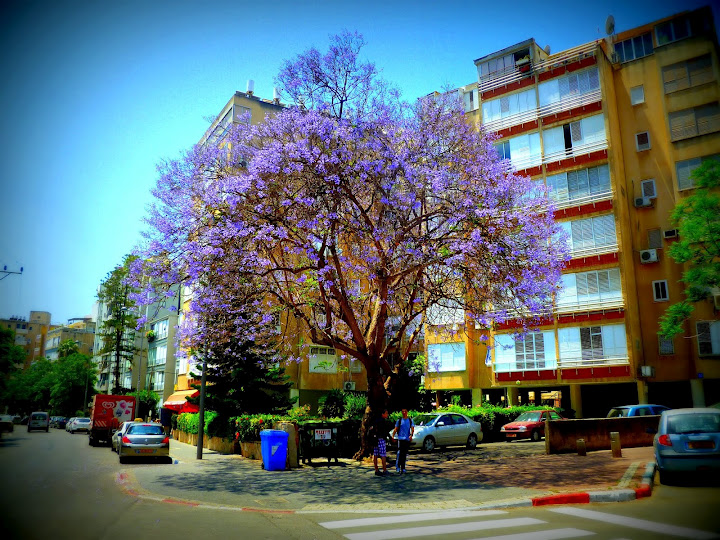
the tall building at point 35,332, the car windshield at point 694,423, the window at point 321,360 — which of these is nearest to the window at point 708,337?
the car windshield at point 694,423

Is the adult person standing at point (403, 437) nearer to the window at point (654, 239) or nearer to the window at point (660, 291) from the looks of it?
the window at point (660, 291)

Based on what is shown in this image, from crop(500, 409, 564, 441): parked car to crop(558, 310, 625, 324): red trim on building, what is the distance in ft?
20.2

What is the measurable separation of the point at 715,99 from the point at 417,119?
2295cm

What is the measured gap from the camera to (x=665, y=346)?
31641 mm

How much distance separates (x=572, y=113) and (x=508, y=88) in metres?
4.93

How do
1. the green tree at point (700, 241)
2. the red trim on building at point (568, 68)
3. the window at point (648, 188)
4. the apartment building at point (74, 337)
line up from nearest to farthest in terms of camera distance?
the green tree at point (700, 241)
the red trim on building at point (568, 68)
the window at point (648, 188)
the apartment building at point (74, 337)

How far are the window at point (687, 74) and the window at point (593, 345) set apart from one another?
14.9m

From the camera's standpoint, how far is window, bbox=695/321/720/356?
97.9ft

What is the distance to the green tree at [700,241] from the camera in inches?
998

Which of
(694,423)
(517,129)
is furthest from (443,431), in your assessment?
(517,129)

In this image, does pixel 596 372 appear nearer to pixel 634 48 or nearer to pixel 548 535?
pixel 634 48

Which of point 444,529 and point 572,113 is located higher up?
point 572,113

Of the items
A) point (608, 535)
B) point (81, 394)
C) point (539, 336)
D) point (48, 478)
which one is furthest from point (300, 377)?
point (81, 394)

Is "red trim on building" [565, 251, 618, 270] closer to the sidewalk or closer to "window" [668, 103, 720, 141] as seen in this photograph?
"window" [668, 103, 720, 141]
